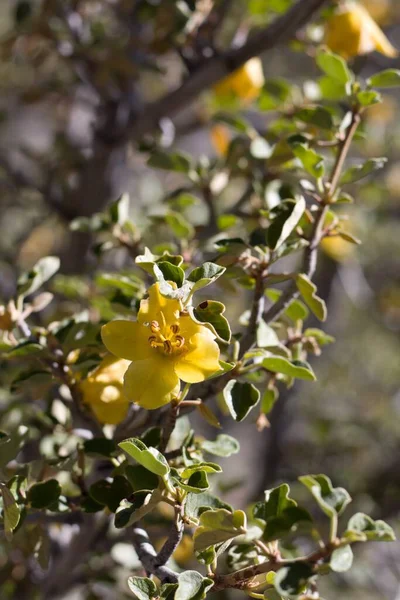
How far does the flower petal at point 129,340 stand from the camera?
646 mm

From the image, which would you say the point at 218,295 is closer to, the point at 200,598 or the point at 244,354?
the point at 244,354

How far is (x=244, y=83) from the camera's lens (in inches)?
50.3

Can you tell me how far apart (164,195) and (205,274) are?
0.80 m

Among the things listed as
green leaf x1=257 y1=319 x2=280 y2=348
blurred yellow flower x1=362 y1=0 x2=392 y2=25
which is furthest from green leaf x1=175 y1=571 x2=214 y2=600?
blurred yellow flower x1=362 y1=0 x2=392 y2=25

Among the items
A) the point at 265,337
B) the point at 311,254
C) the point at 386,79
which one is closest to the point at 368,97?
the point at 386,79

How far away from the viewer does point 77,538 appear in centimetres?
98

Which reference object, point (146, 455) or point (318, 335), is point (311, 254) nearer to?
point (318, 335)

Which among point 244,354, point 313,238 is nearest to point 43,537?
point 244,354

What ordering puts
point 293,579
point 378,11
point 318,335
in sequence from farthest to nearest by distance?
point 378,11 < point 318,335 < point 293,579

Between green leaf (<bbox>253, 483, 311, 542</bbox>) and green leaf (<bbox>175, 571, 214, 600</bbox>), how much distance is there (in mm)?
59

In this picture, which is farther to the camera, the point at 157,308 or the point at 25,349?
the point at 25,349

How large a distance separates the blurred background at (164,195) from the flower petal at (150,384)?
1.09ft

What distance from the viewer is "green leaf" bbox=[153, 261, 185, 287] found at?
61cm

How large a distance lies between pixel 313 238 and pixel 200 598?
371 millimetres
